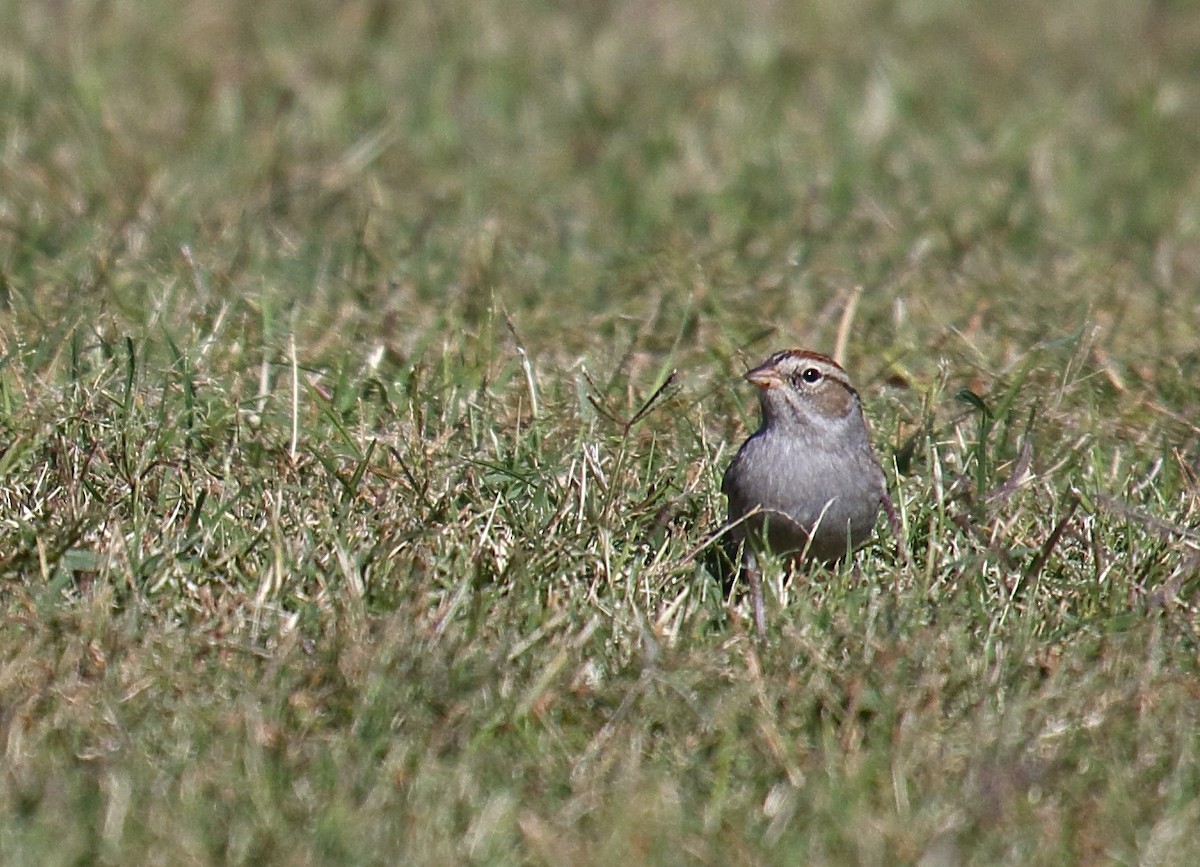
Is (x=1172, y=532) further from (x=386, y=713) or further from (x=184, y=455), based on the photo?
(x=184, y=455)

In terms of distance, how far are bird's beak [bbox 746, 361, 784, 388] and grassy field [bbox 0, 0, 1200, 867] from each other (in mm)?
259

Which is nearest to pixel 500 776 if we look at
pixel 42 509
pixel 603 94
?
pixel 42 509

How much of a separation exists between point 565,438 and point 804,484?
0.78m

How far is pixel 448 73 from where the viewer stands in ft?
26.9

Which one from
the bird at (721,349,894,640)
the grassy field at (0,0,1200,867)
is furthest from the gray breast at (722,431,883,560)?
the grassy field at (0,0,1200,867)

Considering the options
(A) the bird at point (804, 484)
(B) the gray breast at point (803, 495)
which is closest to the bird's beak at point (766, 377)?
(A) the bird at point (804, 484)

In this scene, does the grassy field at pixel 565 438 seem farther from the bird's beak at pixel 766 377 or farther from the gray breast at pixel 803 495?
the bird's beak at pixel 766 377

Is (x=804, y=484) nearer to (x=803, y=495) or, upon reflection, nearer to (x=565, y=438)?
(x=803, y=495)

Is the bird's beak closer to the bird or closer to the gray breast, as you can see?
the bird

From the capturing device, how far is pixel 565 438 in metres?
5.15

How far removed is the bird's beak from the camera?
15.9ft

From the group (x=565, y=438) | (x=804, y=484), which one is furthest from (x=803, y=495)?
(x=565, y=438)

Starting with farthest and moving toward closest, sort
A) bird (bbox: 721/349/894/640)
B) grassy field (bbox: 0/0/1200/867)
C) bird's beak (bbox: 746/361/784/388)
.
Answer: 1. bird's beak (bbox: 746/361/784/388)
2. bird (bbox: 721/349/894/640)
3. grassy field (bbox: 0/0/1200/867)

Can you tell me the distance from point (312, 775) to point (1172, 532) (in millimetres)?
2021
